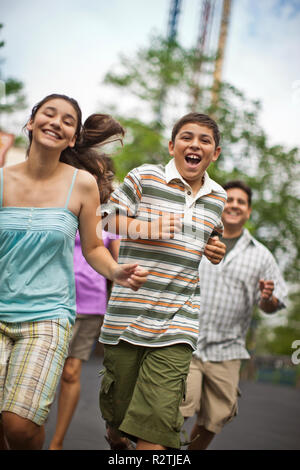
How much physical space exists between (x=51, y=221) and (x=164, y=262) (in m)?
0.61

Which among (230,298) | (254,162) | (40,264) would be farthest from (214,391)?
(254,162)

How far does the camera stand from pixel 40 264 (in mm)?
2709

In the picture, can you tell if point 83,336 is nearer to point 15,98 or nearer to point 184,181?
point 184,181

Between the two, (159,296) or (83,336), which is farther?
(83,336)

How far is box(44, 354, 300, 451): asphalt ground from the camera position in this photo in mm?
5305

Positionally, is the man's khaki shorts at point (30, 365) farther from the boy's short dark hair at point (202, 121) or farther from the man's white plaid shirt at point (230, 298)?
the man's white plaid shirt at point (230, 298)

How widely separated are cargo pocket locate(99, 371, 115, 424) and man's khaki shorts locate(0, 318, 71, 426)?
0.44 meters

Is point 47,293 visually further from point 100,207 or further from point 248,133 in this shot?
point 248,133

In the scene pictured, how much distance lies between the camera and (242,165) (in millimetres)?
15828

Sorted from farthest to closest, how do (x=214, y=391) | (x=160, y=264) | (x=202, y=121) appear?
(x=214, y=391)
(x=202, y=121)
(x=160, y=264)

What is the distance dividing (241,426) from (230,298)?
3668mm

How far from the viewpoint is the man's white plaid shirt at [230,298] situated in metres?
4.32

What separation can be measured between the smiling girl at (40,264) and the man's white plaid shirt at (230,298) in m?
1.58

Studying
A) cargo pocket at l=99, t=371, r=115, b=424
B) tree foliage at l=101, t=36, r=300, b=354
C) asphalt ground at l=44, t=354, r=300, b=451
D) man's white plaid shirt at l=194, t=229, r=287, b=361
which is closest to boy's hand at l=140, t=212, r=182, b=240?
cargo pocket at l=99, t=371, r=115, b=424
